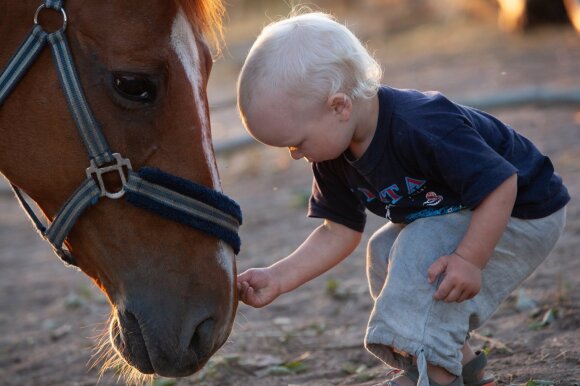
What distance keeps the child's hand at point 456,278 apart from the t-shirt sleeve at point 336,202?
456mm

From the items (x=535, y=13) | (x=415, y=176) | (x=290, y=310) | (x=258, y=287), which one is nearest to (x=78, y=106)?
(x=258, y=287)

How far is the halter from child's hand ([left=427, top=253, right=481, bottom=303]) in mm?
597

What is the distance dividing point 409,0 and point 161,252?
20.5m

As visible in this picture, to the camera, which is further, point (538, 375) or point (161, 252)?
point (538, 375)

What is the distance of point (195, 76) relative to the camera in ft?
8.03

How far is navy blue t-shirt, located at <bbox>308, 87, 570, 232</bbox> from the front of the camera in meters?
2.45

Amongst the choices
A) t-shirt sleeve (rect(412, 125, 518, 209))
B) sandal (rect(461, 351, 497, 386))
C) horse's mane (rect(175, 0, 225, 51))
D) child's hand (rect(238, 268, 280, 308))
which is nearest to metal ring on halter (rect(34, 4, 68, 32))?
horse's mane (rect(175, 0, 225, 51))

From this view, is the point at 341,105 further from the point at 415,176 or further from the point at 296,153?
the point at 415,176

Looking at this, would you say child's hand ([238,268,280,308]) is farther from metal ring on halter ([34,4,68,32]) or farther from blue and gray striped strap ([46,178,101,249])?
metal ring on halter ([34,4,68,32])

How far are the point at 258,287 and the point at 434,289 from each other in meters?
0.62

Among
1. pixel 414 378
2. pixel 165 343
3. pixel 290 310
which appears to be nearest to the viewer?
pixel 165 343

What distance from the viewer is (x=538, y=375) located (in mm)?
2887

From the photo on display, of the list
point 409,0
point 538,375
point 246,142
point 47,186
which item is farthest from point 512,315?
point 409,0

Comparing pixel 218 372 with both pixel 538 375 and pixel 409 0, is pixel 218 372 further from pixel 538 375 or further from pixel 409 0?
pixel 409 0
